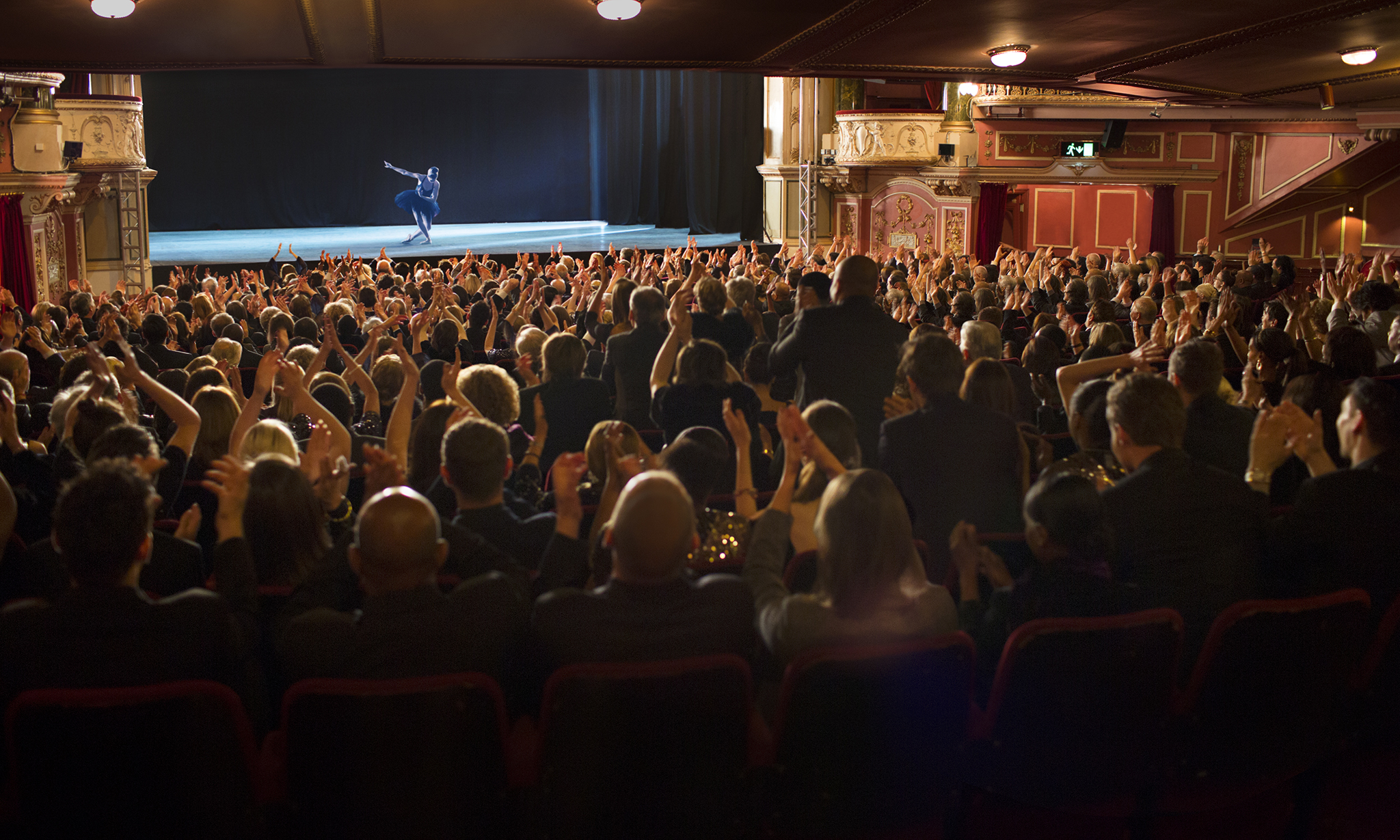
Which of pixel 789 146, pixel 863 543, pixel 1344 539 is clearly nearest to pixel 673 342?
pixel 863 543

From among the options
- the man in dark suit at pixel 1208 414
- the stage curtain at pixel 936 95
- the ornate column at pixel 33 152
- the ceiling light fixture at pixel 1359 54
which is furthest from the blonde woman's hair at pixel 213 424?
the stage curtain at pixel 936 95

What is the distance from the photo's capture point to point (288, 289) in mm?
8656

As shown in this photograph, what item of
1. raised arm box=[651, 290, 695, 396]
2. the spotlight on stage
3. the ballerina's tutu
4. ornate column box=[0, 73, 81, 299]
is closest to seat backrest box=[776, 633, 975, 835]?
raised arm box=[651, 290, 695, 396]

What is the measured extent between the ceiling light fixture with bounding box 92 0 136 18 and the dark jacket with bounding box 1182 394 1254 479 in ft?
15.3

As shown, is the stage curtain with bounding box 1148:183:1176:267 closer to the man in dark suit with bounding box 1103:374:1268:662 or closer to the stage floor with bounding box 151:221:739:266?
the stage floor with bounding box 151:221:739:266

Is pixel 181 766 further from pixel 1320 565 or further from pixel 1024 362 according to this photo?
pixel 1024 362

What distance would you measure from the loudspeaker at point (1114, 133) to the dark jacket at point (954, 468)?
13.8 m

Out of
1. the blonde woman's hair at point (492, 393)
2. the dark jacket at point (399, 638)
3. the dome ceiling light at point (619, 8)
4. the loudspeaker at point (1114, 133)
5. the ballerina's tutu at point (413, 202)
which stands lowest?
the dark jacket at point (399, 638)

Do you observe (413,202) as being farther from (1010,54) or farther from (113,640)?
(113,640)

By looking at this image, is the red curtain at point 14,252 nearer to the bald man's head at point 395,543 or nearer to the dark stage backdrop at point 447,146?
the dark stage backdrop at point 447,146

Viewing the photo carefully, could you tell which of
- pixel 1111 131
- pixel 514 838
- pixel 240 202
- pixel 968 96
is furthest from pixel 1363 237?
pixel 240 202

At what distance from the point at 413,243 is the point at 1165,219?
12.6 meters

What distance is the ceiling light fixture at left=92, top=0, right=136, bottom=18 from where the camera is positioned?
4.72m

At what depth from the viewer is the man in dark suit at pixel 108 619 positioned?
193cm
